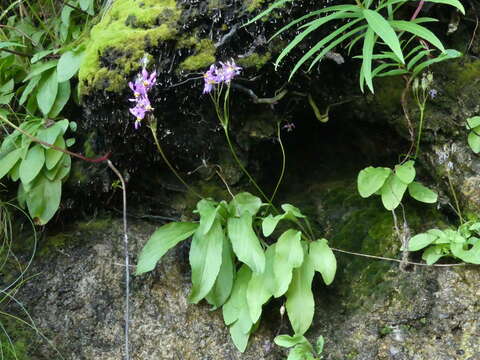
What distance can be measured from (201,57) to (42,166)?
2.76 feet

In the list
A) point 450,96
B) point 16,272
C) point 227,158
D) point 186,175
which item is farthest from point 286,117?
point 16,272

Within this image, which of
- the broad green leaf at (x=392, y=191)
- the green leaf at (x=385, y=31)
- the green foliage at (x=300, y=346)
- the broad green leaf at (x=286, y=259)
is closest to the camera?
the green leaf at (x=385, y=31)

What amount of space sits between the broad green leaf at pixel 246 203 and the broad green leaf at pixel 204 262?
0.15 meters

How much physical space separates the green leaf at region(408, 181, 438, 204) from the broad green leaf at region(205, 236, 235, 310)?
77 cm

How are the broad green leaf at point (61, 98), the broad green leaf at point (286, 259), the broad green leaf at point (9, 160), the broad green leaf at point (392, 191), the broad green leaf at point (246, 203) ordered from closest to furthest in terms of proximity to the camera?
the broad green leaf at point (286, 259) → the broad green leaf at point (392, 191) → the broad green leaf at point (246, 203) → the broad green leaf at point (9, 160) → the broad green leaf at point (61, 98)

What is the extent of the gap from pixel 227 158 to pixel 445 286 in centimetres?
102

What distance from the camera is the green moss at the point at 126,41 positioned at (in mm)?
2109

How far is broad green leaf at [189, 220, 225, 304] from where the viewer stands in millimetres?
2041

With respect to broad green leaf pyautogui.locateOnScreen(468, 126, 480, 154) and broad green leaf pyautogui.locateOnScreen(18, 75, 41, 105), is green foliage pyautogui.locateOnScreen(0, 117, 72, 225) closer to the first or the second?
broad green leaf pyautogui.locateOnScreen(18, 75, 41, 105)

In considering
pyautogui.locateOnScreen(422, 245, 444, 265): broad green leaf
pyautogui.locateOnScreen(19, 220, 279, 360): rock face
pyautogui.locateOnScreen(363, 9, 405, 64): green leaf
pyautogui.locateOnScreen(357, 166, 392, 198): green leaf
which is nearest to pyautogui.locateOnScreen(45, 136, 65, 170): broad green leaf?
pyautogui.locateOnScreen(19, 220, 279, 360): rock face

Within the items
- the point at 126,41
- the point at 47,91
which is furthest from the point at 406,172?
the point at 47,91

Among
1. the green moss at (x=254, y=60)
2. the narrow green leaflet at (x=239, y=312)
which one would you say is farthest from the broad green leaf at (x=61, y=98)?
the narrow green leaflet at (x=239, y=312)

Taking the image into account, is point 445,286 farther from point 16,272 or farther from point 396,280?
point 16,272

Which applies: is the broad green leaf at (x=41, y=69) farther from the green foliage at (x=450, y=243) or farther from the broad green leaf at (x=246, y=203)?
the green foliage at (x=450, y=243)
